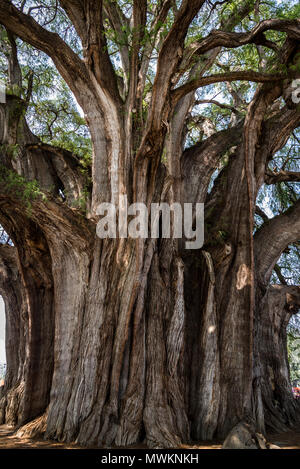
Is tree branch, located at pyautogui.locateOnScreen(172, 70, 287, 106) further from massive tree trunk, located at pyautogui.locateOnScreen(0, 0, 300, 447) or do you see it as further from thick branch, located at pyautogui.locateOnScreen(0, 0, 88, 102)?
thick branch, located at pyautogui.locateOnScreen(0, 0, 88, 102)

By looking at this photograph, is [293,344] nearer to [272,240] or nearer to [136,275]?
[272,240]

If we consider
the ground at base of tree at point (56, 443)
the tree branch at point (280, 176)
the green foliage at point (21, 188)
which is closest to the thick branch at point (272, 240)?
the tree branch at point (280, 176)

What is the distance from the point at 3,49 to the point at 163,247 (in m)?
4.04

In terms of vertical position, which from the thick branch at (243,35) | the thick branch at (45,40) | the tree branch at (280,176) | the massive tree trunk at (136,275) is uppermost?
the thick branch at (45,40)

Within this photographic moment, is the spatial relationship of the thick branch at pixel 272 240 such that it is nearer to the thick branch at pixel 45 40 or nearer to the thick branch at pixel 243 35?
the thick branch at pixel 243 35

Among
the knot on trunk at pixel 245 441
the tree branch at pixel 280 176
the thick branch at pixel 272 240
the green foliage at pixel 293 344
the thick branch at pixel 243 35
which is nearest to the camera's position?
the knot on trunk at pixel 245 441

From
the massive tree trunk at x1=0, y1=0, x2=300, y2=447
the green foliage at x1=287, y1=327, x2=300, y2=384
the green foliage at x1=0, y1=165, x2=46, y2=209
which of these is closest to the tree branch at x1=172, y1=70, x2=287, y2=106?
the massive tree trunk at x1=0, y1=0, x2=300, y2=447

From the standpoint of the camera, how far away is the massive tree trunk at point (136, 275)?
3.99 metres

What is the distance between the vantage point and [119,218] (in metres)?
4.44

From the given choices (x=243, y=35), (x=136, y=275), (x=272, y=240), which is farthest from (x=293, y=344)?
(x=243, y=35)

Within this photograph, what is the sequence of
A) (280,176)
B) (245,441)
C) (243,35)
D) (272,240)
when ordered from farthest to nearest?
(280,176) < (272,240) < (243,35) < (245,441)

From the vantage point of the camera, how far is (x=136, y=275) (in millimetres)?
4254

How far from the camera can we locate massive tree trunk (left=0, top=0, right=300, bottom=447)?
399 cm
